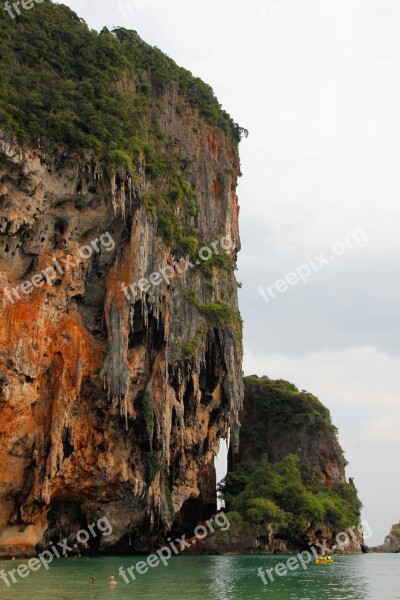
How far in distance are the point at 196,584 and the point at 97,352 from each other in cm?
1142

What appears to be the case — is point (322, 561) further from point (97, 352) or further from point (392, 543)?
point (392, 543)

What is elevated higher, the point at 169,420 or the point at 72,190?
the point at 72,190

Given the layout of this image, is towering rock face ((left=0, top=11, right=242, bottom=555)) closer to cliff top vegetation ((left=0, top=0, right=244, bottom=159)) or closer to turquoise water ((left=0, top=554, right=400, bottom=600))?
cliff top vegetation ((left=0, top=0, right=244, bottom=159))

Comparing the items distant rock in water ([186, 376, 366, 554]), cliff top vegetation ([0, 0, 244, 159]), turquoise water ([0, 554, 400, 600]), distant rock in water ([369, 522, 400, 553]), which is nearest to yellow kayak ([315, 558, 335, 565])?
turquoise water ([0, 554, 400, 600])

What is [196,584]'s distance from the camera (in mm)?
19812

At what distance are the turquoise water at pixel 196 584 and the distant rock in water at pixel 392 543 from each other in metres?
35.6

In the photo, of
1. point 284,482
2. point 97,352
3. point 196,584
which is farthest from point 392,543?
point 196,584

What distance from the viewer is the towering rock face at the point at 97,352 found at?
24734 mm

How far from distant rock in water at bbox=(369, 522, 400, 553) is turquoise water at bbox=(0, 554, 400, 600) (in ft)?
117

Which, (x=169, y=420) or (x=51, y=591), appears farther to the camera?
(x=169, y=420)

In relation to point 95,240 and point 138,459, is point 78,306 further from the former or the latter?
point 138,459

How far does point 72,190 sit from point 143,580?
54.0ft

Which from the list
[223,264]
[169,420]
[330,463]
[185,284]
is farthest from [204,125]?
[330,463]

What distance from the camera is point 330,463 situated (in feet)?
163
